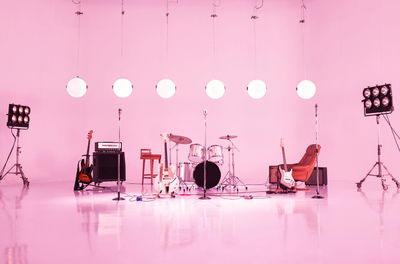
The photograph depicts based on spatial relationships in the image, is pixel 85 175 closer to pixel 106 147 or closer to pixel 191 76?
pixel 106 147

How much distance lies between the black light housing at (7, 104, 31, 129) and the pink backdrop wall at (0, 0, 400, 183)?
1111 mm

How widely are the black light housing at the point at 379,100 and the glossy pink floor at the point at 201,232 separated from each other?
2118mm

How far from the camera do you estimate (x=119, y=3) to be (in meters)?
9.20

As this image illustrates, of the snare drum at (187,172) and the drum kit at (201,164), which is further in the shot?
the snare drum at (187,172)

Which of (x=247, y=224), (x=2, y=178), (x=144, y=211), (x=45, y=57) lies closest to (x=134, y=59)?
(x=45, y=57)

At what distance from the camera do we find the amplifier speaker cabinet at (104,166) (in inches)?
254

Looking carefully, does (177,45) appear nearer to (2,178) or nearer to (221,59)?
(221,59)

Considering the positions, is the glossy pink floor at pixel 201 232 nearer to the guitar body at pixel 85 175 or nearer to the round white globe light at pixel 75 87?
the guitar body at pixel 85 175

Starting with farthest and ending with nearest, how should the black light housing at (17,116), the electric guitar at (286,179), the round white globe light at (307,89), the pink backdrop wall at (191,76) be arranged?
the pink backdrop wall at (191,76), the round white globe light at (307,89), the black light housing at (17,116), the electric guitar at (286,179)

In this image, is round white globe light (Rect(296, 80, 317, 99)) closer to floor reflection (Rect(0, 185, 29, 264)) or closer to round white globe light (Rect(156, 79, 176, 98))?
round white globe light (Rect(156, 79, 176, 98))

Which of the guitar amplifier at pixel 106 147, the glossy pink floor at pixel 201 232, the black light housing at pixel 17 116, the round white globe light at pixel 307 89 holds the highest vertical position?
the round white globe light at pixel 307 89

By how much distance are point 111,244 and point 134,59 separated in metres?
7.38

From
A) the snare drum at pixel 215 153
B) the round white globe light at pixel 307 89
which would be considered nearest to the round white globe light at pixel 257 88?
the round white globe light at pixel 307 89

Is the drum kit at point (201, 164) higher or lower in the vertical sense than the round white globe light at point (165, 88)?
lower
